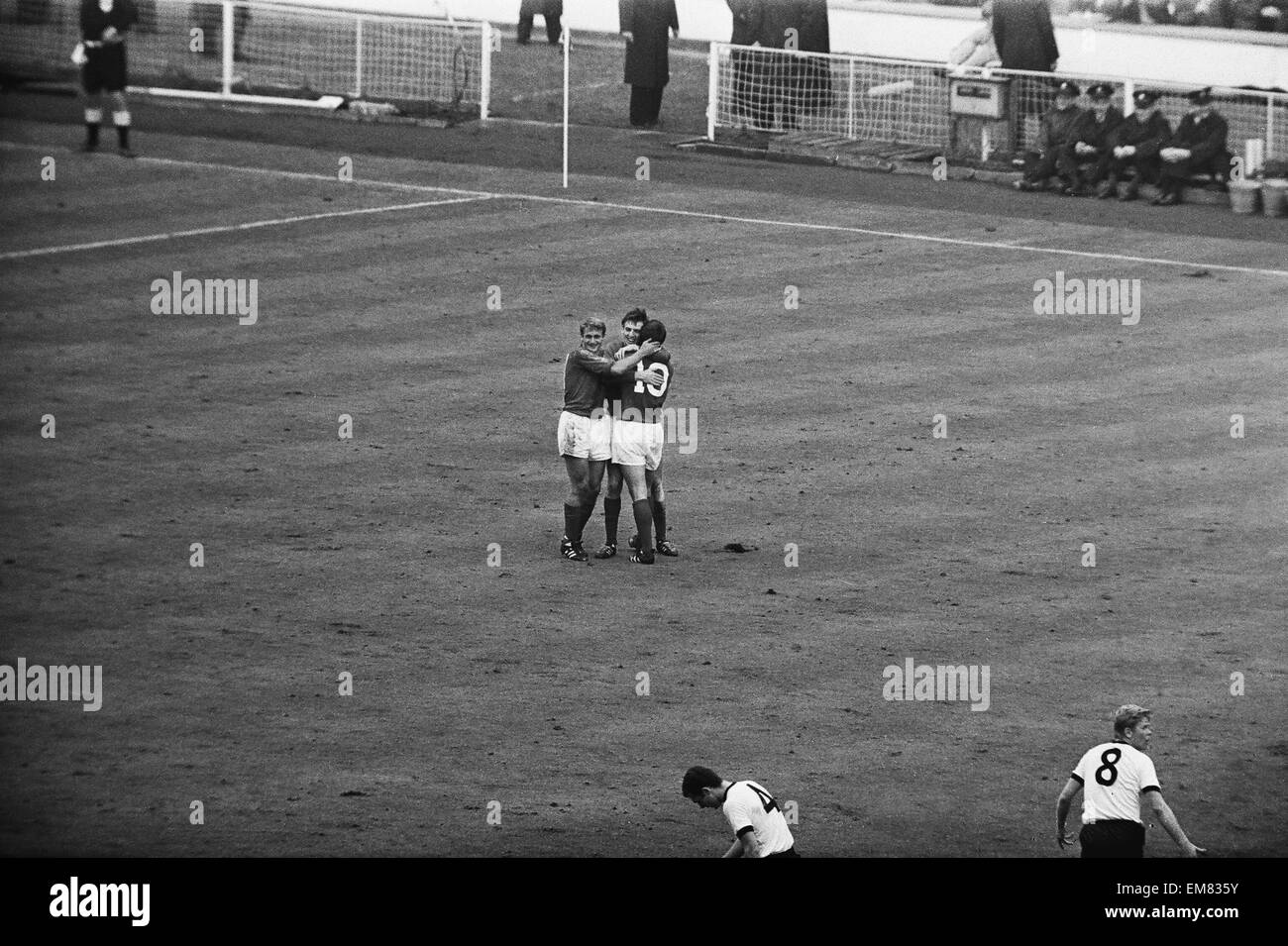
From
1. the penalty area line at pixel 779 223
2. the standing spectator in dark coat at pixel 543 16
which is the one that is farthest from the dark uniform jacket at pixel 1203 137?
the standing spectator in dark coat at pixel 543 16

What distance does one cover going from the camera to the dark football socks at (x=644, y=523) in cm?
1936

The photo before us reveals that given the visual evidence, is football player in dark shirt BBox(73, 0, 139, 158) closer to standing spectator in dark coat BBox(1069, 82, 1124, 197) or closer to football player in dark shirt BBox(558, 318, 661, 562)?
standing spectator in dark coat BBox(1069, 82, 1124, 197)

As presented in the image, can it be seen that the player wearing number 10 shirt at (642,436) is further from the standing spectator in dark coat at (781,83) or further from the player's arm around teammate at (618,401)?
the standing spectator in dark coat at (781,83)

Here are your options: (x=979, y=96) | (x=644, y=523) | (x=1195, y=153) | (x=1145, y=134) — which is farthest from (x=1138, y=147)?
(x=644, y=523)

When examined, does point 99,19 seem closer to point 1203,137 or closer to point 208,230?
point 208,230

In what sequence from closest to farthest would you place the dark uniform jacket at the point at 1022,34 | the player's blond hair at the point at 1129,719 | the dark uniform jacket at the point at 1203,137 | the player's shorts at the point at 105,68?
the player's blond hair at the point at 1129,719
the dark uniform jacket at the point at 1203,137
the player's shorts at the point at 105,68
the dark uniform jacket at the point at 1022,34

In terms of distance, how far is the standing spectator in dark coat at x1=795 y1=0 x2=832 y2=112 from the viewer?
121 feet

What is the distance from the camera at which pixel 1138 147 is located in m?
33.1

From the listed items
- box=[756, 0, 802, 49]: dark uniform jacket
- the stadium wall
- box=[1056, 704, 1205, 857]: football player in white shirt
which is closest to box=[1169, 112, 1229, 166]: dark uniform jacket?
the stadium wall

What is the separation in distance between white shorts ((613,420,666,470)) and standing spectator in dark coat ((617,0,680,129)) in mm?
19210

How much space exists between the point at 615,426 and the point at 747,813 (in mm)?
7076

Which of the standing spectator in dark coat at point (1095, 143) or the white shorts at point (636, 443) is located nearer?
the white shorts at point (636, 443)

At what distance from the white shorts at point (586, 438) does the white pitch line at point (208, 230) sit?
39.7ft

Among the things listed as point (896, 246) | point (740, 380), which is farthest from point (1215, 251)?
point (740, 380)
